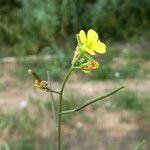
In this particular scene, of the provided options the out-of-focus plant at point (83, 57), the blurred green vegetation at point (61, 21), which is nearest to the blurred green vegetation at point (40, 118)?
the blurred green vegetation at point (61, 21)

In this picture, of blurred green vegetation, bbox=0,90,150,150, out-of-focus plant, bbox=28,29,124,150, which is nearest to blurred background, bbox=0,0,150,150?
blurred green vegetation, bbox=0,90,150,150

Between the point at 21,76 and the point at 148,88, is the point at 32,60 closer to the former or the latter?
the point at 21,76

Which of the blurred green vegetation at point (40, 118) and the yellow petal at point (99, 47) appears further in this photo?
the blurred green vegetation at point (40, 118)

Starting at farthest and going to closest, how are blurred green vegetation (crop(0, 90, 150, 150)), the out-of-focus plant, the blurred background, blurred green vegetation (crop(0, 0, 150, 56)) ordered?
blurred green vegetation (crop(0, 0, 150, 56)) → the blurred background → blurred green vegetation (crop(0, 90, 150, 150)) → the out-of-focus plant

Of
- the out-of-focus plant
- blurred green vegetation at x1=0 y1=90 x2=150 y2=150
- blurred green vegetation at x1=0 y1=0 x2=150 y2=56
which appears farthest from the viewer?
blurred green vegetation at x1=0 y1=0 x2=150 y2=56

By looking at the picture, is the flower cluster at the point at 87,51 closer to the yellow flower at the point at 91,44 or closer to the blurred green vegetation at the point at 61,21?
the yellow flower at the point at 91,44

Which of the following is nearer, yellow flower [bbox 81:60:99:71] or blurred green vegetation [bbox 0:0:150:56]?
yellow flower [bbox 81:60:99:71]

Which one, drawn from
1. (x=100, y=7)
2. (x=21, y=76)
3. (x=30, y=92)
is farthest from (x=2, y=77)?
(x=100, y=7)

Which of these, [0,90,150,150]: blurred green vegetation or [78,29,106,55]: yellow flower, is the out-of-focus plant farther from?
[0,90,150,150]: blurred green vegetation

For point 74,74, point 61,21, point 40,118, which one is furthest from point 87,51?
point 61,21
